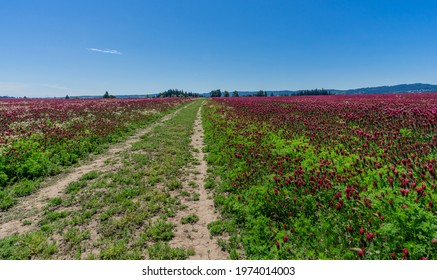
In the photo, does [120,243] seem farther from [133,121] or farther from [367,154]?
[133,121]

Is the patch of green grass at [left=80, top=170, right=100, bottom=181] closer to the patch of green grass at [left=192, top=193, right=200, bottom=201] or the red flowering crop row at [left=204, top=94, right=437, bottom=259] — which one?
the patch of green grass at [left=192, top=193, right=200, bottom=201]

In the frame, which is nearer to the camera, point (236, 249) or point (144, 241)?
point (236, 249)

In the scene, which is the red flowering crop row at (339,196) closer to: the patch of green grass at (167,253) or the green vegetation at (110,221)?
the patch of green grass at (167,253)

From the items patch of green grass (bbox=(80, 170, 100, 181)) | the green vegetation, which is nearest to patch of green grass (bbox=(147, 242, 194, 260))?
the green vegetation

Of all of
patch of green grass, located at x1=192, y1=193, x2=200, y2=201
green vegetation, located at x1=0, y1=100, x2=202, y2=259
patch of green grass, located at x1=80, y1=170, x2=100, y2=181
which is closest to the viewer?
green vegetation, located at x1=0, y1=100, x2=202, y2=259

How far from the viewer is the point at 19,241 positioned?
4.84 metres

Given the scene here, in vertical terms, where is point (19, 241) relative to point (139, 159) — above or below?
below

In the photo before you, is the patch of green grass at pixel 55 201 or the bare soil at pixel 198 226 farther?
the patch of green grass at pixel 55 201

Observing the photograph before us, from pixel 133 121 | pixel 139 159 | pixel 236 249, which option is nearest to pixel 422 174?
pixel 236 249

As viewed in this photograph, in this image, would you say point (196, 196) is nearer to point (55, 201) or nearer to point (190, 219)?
point (190, 219)

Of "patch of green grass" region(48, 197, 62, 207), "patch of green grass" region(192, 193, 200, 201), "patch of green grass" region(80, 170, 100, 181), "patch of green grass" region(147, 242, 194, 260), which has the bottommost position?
"patch of green grass" region(147, 242, 194, 260)

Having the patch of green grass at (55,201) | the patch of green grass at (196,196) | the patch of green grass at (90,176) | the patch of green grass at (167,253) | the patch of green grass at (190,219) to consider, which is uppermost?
the patch of green grass at (90,176)

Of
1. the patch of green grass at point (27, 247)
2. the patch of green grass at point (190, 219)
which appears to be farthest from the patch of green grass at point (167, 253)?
the patch of green grass at point (27, 247)

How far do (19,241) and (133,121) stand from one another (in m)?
19.0
